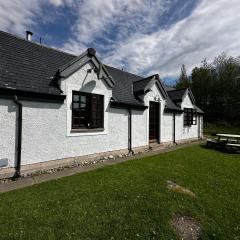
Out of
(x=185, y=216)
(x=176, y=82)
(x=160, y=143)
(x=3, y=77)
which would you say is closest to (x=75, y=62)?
(x=3, y=77)

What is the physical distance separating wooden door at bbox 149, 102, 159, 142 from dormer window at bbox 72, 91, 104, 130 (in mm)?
4816

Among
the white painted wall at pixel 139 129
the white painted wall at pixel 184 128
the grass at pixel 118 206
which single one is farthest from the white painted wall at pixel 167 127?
the grass at pixel 118 206

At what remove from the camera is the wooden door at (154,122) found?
14289 mm

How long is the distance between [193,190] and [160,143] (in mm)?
8270

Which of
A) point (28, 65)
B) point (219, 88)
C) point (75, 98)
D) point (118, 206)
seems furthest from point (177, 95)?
point (219, 88)

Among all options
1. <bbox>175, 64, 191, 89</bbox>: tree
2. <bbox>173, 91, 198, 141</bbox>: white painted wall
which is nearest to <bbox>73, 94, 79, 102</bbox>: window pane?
<bbox>173, 91, 198, 141</bbox>: white painted wall

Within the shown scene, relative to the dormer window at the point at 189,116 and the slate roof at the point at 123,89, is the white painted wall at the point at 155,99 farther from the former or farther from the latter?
the dormer window at the point at 189,116

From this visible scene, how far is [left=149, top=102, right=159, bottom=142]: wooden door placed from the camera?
14.3 m

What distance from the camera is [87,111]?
994 centimetres

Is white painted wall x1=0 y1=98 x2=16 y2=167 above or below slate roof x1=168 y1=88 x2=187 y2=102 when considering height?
below

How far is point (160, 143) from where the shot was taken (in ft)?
48.5

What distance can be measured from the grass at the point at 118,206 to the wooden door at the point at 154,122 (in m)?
6.26

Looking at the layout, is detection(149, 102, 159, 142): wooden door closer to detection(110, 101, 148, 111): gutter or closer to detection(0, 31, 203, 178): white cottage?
detection(0, 31, 203, 178): white cottage

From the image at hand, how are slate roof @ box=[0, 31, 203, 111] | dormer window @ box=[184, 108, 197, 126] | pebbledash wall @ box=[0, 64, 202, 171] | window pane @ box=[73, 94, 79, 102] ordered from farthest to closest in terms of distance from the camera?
dormer window @ box=[184, 108, 197, 126] → window pane @ box=[73, 94, 79, 102] → slate roof @ box=[0, 31, 203, 111] → pebbledash wall @ box=[0, 64, 202, 171]
